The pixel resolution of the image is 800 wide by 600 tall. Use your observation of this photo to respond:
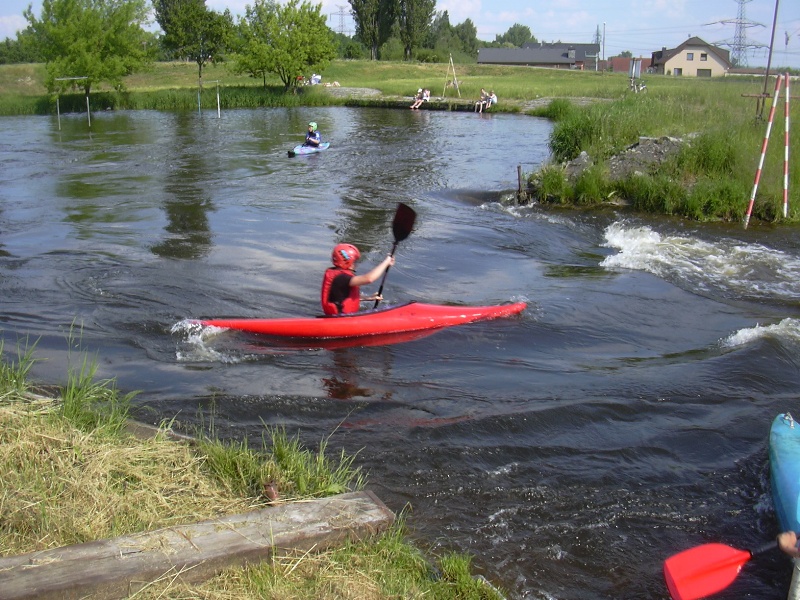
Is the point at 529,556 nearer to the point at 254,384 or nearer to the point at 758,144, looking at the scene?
the point at 254,384

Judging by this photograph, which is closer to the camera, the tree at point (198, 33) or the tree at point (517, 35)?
the tree at point (198, 33)

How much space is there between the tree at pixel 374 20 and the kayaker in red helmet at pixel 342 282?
64009 millimetres

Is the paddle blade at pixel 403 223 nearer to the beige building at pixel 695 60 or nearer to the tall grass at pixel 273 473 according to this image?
the tall grass at pixel 273 473

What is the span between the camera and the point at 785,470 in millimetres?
4121

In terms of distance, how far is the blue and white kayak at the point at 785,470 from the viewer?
3783 mm

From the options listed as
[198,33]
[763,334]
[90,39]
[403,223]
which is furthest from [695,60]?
[403,223]

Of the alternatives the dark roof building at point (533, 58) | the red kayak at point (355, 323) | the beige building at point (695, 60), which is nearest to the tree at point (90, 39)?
the red kayak at point (355, 323)

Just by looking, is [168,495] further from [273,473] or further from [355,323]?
[355,323]

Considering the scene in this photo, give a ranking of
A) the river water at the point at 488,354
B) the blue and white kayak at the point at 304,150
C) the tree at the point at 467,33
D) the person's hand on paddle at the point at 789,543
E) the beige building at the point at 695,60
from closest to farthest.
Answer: the person's hand on paddle at the point at 789,543 < the river water at the point at 488,354 < the blue and white kayak at the point at 304,150 < the beige building at the point at 695,60 < the tree at the point at 467,33

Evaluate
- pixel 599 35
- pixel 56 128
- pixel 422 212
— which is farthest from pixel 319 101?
pixel 599 35

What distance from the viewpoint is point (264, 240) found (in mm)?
11016

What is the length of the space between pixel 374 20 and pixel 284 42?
29.7m

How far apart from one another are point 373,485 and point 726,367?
3.60 metres

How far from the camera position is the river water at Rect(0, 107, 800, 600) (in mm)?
4129
